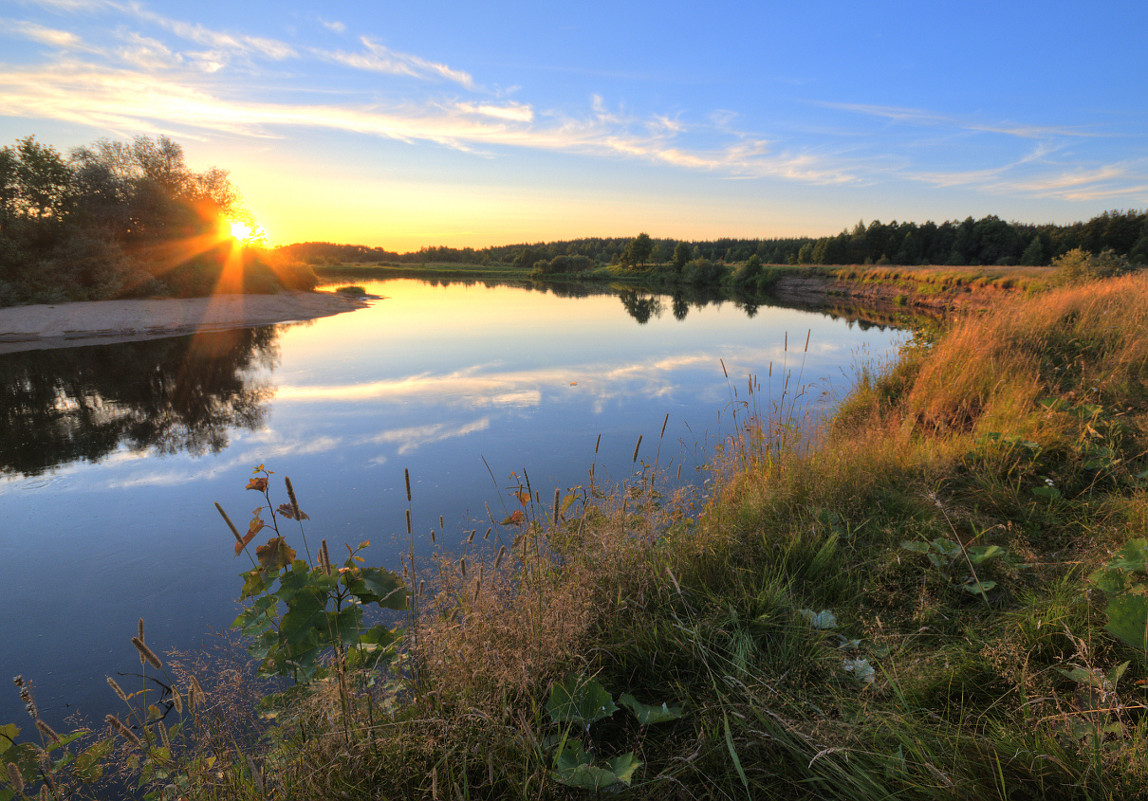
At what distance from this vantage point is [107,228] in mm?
16203

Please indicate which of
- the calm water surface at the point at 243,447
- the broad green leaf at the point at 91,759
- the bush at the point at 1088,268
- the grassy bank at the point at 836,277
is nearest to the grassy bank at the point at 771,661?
the broad green leaf at the point at 91,759

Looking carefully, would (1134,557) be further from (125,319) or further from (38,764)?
(125,319)

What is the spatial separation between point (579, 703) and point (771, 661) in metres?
0.86

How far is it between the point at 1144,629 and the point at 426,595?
2572 millimetres

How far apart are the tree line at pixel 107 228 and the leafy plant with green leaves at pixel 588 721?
64.9 ft

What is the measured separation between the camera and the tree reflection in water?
5.58m

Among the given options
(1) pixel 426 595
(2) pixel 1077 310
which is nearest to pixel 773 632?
(1) pixel 426 595

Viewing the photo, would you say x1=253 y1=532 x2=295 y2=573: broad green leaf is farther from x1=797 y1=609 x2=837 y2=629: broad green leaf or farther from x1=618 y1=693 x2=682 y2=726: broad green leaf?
x1=797 y1=609 x2=837 y2=629: broad green leaf

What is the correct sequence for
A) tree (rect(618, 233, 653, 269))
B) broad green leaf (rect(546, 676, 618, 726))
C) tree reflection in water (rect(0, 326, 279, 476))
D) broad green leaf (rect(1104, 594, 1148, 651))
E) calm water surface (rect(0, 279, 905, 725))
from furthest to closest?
tree (rect(618, 233, 653, 269)), tree reflection in water (rect(0, 326, 279, 476)), calm water surface (rect(0, 279, 905, 725)), broad green leaf (rect(546, 676, 618, 726)), broad green leaf (rect(1104, 594, 1148, 651))

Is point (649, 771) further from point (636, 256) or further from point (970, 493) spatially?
point (636, 256)

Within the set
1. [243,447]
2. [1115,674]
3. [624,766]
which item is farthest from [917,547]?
[243,447]

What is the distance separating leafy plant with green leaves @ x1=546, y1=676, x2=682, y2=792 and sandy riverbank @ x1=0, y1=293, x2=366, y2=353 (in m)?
15.7

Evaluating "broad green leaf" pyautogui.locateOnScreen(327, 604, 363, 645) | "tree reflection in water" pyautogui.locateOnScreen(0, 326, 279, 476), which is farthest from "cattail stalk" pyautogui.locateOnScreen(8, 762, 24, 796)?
"tree reflection in water" pyautogui.locateOnScreen(0, 326, 279, 476)

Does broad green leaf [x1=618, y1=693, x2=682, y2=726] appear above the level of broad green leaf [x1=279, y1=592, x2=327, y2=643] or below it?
below
